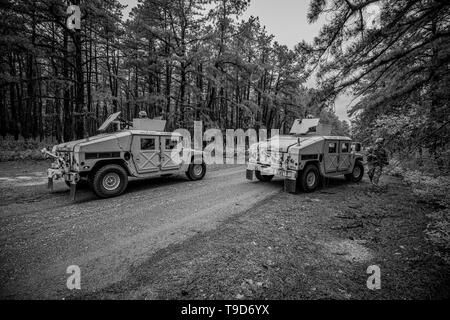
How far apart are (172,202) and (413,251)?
5.12m

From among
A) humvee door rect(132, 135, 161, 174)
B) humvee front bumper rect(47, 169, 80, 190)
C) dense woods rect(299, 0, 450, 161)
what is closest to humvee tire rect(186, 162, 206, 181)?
humvee door rect(132, 135, 161, 174)

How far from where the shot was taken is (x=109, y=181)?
231 inches

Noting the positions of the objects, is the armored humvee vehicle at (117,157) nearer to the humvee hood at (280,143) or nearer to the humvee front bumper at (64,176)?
the humvee front bumper at (64,176)

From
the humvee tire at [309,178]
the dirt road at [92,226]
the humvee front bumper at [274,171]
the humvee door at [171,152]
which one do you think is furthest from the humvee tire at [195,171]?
the humvee tire at [309,178]

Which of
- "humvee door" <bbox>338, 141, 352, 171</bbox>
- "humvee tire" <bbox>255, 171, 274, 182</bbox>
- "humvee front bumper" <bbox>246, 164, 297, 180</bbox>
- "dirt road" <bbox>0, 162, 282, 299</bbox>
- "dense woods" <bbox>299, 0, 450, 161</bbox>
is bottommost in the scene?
"dirt road" <bbox>0, 162, 282, 299</bbox>

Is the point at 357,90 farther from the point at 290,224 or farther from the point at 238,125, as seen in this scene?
the point at 238,125

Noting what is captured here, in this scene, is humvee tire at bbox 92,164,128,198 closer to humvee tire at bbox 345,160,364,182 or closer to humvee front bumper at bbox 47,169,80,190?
humvee front bumper at bbox 47,169,80,190

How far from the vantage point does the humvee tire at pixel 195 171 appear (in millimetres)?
8117

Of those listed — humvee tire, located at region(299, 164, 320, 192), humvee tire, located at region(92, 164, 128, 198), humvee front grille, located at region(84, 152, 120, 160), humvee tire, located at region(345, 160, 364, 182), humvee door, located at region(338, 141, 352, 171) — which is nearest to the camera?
humvee front grille, located at region(84, 152, 120, 160)

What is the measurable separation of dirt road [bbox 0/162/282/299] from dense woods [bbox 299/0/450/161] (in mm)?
3529

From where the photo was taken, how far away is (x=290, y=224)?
4.25 m

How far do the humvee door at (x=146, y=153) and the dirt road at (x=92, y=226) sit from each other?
2.55 feet

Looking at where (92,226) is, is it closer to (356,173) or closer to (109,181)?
(109,181)

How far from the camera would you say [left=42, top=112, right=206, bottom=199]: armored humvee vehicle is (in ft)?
17.9
